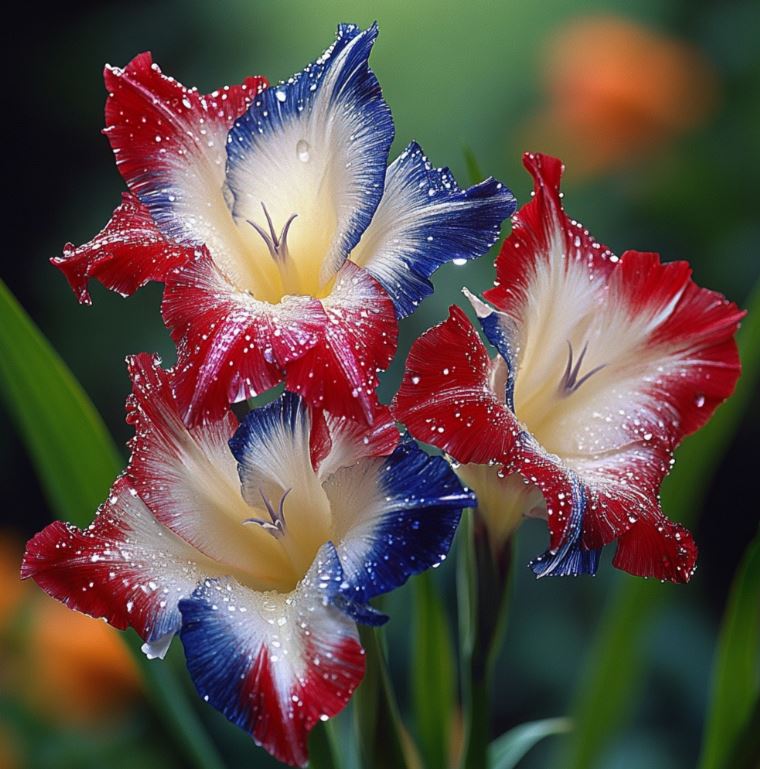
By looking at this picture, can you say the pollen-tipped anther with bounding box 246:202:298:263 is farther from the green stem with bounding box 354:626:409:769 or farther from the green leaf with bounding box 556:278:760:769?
the green leaf with bounding box 556:278:760:769

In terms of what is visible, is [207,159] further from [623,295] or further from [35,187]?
[35,187]

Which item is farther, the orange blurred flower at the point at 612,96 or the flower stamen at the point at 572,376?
the orange blurred flower at the point at 612,96

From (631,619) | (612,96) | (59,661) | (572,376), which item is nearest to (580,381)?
(572,376)

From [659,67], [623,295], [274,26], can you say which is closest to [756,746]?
[623,295]

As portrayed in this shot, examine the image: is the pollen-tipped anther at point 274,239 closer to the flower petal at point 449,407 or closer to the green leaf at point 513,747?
the flower petal at point 449,407

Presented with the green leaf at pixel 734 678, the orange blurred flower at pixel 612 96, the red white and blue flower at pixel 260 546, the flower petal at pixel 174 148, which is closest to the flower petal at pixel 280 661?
the red white and blue flower at pixel 260 546

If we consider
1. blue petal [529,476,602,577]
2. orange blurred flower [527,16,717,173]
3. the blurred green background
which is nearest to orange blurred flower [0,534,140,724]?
the blurred green background

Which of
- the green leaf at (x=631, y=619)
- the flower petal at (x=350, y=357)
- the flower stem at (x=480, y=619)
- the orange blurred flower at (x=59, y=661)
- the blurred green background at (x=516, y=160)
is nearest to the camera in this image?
the flower petal at (x=350, y=357)

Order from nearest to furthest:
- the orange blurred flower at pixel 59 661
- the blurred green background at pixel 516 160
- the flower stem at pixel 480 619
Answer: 1. the flower stem at pixel 480 619
2. the orange blurred flower at pixel 59 661
3. the blurred green background at pixel 516 160
